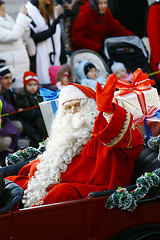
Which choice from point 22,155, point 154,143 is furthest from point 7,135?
point 154,143

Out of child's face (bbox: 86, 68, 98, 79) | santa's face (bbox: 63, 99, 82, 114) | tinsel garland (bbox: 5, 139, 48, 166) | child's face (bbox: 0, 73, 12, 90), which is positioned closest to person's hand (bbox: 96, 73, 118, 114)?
santa's face (bbox: 63, 99, 82, 114)

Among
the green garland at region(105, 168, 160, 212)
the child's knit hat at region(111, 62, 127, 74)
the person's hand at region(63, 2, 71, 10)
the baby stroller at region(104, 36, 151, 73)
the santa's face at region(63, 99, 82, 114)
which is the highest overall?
the person's hand at region(63, 2, 71, 10)

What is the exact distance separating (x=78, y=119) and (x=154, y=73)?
3.50 meters

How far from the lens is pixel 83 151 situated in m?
3.45

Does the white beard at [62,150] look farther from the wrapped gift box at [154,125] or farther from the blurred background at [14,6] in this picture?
the blurred background at [14,6]

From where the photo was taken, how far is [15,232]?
2.67m

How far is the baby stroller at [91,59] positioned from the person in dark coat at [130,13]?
1162 millimetres

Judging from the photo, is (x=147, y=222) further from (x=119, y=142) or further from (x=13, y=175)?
(x=13, y=175)

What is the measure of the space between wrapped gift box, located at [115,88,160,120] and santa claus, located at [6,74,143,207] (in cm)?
28

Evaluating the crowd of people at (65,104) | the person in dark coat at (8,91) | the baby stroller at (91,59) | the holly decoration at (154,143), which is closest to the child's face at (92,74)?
the crowd of people at (65,104)

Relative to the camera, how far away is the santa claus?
310cm

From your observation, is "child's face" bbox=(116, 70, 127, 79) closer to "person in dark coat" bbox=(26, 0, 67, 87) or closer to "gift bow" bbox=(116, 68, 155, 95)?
"person in dark coat" bbox=(26, 0, 67, 87)

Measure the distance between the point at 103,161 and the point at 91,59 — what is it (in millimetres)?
3763

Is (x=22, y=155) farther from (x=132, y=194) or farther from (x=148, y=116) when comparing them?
(x=132, y=194)
